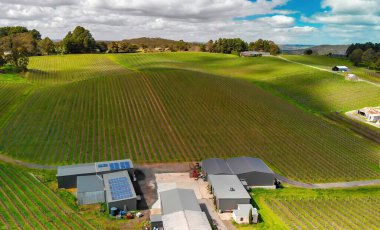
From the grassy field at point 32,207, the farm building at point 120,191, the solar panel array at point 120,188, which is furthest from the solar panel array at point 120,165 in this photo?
the grassy field at point 32,207

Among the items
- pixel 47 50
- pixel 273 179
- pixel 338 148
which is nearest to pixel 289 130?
pixel 338 148

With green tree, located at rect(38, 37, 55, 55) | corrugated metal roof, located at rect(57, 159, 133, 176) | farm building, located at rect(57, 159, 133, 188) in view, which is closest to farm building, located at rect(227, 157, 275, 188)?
farm building, located at rect(57, 159, 133, 188)

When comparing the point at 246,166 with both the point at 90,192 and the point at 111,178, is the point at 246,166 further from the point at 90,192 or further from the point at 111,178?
the point at 90,192

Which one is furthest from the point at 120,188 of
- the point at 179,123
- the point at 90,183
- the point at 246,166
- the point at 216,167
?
the point at 179,123

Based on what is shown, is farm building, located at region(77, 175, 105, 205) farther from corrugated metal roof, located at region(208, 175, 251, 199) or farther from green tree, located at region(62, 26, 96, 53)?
green tree, located at region(62, 26, 96, 53)

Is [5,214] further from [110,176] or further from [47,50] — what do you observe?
[47,50]

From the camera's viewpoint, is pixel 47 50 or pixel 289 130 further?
pixel 47 50
